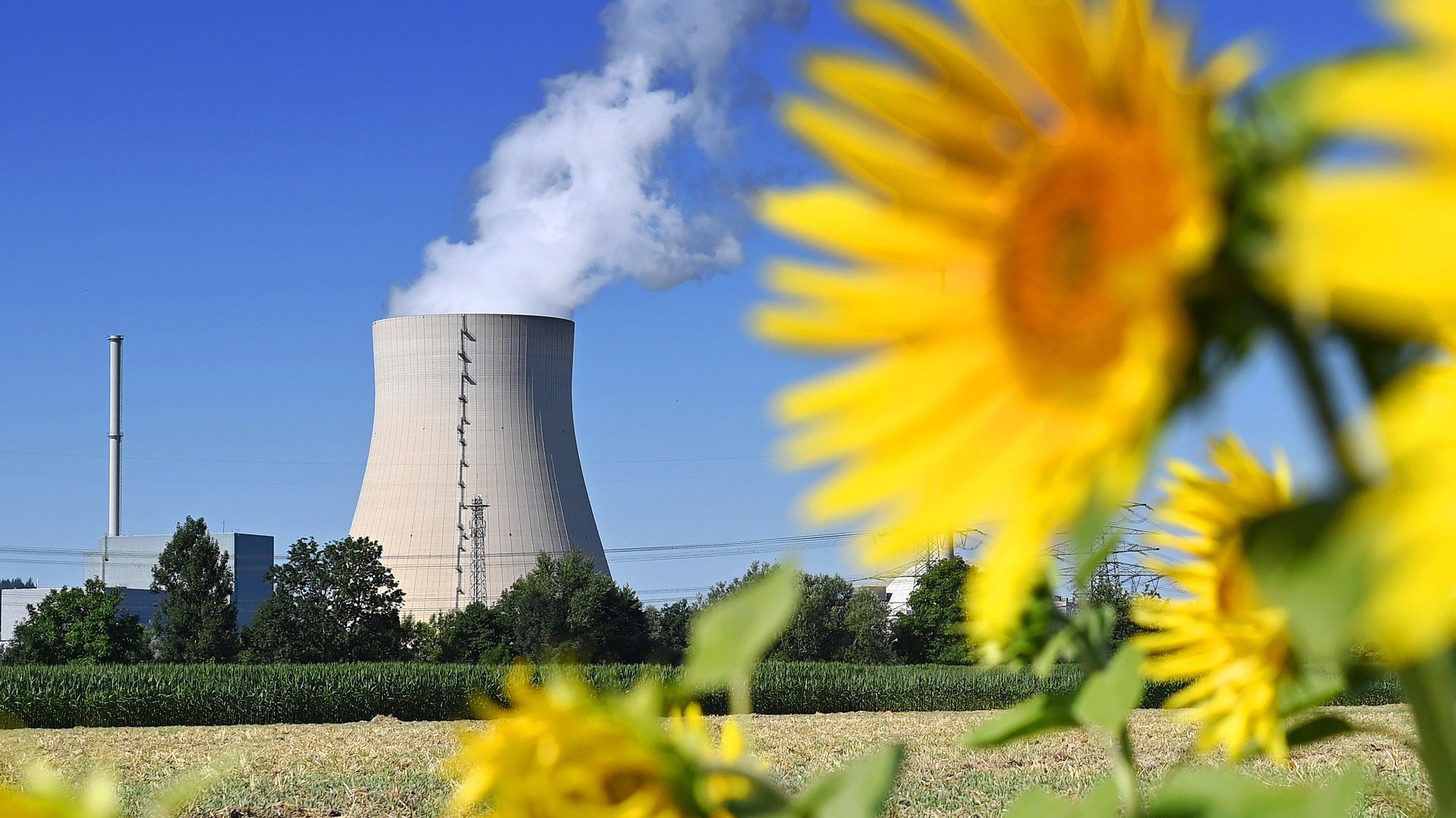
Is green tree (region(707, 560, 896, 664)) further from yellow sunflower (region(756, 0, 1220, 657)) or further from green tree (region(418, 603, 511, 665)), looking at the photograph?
yellow sunflower (region(756, 0, 1220, 657))

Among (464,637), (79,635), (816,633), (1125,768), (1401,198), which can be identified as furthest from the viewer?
(816,633)

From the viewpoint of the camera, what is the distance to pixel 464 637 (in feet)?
105

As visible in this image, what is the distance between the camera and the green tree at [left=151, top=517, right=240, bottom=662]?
102 feet

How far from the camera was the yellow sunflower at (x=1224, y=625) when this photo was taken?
48 cm

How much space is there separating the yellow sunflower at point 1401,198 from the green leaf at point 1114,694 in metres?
0.38

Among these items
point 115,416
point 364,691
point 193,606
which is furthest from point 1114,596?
point 115,416

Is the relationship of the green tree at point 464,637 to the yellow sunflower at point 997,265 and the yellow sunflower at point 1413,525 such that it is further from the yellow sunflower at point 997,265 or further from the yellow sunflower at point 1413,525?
the yellow sunflower at point 1413,525

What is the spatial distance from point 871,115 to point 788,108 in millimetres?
19

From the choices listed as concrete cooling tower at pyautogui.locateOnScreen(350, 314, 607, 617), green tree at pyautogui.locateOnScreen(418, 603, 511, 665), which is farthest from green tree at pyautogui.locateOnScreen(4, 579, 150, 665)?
concrete cooling tower at pyautogui.locateOnScreen(350, 314, 607, 617)

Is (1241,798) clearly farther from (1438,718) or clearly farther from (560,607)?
(560,607)

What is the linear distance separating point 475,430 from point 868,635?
626 inches

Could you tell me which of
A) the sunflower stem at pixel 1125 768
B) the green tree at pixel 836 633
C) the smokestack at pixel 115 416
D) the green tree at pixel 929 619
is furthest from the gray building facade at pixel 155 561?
the sunflower stem at pixel 1125 768

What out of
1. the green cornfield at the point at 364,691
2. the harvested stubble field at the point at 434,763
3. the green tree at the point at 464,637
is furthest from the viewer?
the green tree at the point at 464,637

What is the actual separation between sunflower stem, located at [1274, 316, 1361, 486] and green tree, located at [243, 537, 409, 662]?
32.6 metres
